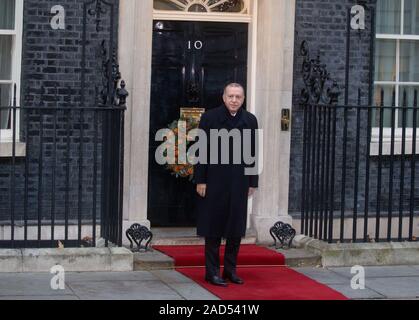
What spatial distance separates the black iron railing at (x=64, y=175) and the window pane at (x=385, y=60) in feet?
10.9

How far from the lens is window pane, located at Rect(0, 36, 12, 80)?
1200 cm

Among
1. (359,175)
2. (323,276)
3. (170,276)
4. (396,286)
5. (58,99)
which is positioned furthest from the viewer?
(359,175)

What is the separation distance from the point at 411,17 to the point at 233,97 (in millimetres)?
3787

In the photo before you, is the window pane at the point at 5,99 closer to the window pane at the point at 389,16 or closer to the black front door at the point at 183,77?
the black front door at the point at 183,77

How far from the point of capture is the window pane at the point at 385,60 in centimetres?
1320

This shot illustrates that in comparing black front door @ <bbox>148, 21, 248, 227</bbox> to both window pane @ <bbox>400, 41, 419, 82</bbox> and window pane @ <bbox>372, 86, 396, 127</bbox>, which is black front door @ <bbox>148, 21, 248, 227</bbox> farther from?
window pane @ <bbox>400, 41, 419, 82</bbox>

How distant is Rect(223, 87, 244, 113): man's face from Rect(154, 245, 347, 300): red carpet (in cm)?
165

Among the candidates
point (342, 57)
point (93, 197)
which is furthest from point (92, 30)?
point (342, 57)

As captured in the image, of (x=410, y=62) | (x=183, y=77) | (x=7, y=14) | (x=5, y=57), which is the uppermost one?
(x=7, y=14)

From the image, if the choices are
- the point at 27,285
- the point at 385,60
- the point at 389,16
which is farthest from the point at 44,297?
the point at 389,16

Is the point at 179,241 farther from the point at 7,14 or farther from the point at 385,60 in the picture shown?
the point at 385,60

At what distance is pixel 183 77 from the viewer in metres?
12.6

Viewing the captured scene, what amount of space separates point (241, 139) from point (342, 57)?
2739mm

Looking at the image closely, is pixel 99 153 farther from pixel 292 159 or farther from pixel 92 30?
pixel 292 159
